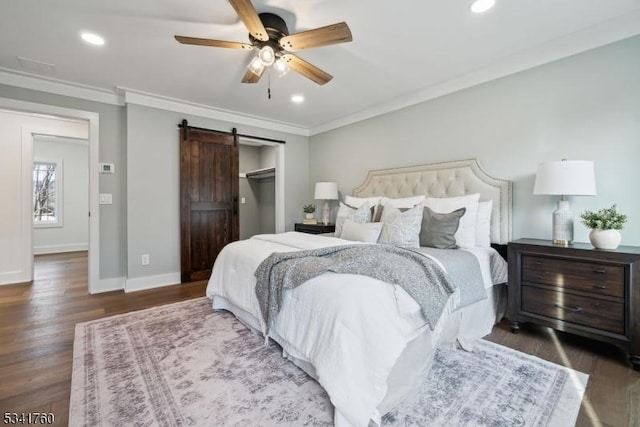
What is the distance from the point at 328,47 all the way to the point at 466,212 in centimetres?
202

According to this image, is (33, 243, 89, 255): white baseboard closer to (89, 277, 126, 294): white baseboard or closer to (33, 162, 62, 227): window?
(33, 162, 62, 227): window

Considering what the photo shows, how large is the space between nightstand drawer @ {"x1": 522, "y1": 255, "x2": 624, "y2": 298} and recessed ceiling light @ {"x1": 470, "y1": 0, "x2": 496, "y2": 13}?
76.4 inches

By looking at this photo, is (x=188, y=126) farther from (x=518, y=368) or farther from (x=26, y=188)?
(x=518, y=368)

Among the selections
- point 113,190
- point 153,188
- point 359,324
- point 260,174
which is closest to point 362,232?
point 359,324

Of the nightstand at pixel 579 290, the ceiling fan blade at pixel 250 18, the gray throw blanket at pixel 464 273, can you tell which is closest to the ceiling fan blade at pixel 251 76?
the ceiling fan blade at pixel 250 18

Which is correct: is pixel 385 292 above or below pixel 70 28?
below

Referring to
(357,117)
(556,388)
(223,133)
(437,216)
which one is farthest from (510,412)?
(223,133)

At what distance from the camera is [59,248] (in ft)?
21.9

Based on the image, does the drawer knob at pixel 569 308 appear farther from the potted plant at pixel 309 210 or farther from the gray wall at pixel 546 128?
the potted plant at pixel 309 210

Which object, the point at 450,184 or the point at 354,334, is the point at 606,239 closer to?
the point at 450,184

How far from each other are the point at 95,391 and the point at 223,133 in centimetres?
356

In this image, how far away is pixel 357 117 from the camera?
4.44m

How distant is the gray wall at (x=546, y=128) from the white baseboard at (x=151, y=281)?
352 centimetres

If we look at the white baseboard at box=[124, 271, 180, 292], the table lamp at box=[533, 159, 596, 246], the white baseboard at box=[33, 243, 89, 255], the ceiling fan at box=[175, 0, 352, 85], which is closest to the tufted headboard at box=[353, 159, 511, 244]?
the table lamp at box=[533, 159, 596, 246]
